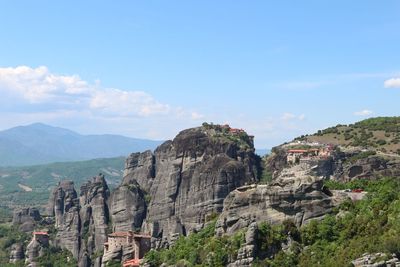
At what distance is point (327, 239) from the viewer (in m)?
47.8

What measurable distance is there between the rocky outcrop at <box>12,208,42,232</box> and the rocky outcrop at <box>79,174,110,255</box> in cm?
1044

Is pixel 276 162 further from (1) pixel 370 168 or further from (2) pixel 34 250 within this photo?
(2) pixel 34 250

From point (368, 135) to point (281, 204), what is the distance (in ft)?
165

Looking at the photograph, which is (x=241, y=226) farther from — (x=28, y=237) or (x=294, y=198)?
(x=28, y=237)

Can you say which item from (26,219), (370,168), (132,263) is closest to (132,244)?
(132,263)

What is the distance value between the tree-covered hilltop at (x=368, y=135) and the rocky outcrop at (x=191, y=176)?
14254 millimetres

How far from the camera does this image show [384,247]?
4206cm

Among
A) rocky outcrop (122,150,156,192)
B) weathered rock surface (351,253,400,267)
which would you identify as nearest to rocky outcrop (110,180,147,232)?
rocky outcrop (122,150,156,192)

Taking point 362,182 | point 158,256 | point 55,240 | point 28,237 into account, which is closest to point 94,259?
point 55,240

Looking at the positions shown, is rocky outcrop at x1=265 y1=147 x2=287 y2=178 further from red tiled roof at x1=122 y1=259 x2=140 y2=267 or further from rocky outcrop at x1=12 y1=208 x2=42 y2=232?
rocky outcrop at x1=12 y1=208 x2=42 y2=232

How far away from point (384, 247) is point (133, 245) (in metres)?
34.7

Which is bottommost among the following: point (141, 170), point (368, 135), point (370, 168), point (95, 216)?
point (95, 216)

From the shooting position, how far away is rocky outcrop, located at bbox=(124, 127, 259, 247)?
272ft

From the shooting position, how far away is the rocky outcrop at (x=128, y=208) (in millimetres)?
87875
